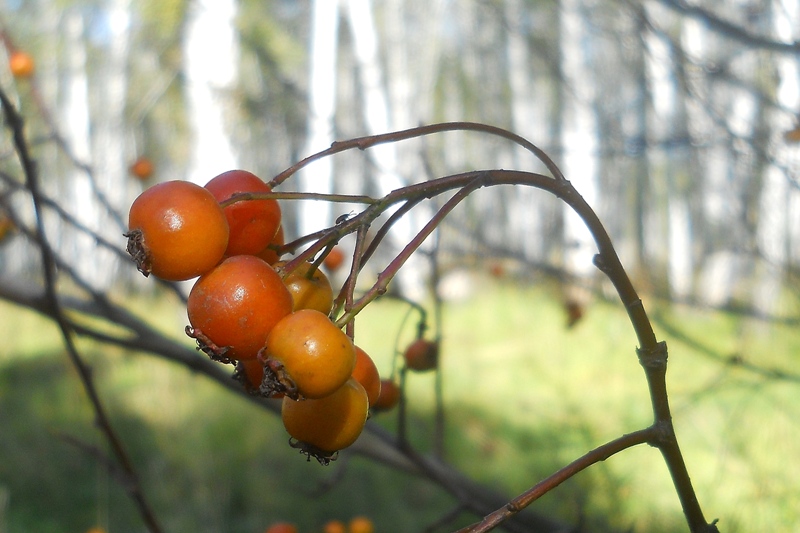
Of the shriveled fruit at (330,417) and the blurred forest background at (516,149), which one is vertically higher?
the blurred forest background at (516,149)

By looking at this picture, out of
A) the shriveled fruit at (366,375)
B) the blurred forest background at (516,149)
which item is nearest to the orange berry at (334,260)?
the blurred forest background at (516,149)

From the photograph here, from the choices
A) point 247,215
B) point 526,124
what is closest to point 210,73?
point 247,215

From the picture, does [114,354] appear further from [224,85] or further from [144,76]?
[144,76]

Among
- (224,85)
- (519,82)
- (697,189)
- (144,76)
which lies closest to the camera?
(224,85)

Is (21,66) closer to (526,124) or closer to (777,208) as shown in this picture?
(777,208)

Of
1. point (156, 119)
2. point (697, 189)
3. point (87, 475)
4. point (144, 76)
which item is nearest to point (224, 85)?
point (87, 475)

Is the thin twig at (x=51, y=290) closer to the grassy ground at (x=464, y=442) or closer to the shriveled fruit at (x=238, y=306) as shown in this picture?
the grassy ground at (x=464, y=442)
